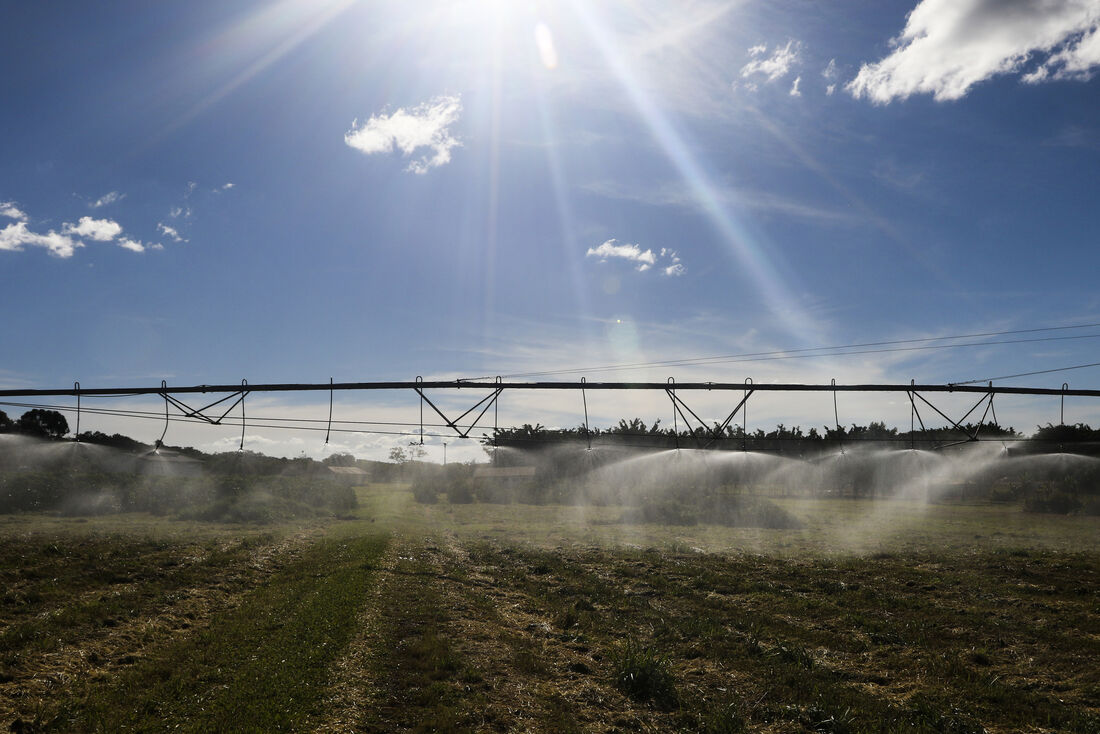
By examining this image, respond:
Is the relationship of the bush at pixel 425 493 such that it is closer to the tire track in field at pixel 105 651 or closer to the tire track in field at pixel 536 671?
the tire track in field at pixel 105 651

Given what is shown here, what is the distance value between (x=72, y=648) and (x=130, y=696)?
448 centimetres

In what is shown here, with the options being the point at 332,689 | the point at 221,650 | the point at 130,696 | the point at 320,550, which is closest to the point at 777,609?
the point at 332,689

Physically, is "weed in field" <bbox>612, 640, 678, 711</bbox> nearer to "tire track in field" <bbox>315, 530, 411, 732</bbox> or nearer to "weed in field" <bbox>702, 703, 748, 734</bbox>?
"weed in field" <bbox>702, 703, 748, 734</bbox>

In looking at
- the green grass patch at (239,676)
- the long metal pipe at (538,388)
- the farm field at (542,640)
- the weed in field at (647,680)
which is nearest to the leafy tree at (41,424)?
the farm field at (542,640)

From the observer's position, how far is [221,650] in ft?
50.3

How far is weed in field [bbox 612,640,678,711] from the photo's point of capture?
1287 cm

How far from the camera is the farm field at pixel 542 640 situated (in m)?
11.8

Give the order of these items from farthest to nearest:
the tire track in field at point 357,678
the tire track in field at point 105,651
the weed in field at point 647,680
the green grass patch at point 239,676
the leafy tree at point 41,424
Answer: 1. the leafy tree at point 41,424
2. the weed in field at point 647,680
3. the tire track in field at point 105,651
4. the tire track in field at point 357,678
5. the green grass patch at point 239,676

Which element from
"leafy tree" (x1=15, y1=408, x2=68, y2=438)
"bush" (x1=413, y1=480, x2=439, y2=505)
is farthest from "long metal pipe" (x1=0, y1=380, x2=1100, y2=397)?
"leafy tree" (x1=15, y1=408, x2=68, y2=438)

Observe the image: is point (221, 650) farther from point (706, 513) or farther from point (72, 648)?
point (706, 513)

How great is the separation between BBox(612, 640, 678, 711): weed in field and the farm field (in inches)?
2.1

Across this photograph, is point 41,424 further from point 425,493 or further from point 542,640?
point 542,640

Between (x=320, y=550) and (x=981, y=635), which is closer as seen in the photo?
(x=981, y=635)

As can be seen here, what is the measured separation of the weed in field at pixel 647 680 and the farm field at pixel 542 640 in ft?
0.17
